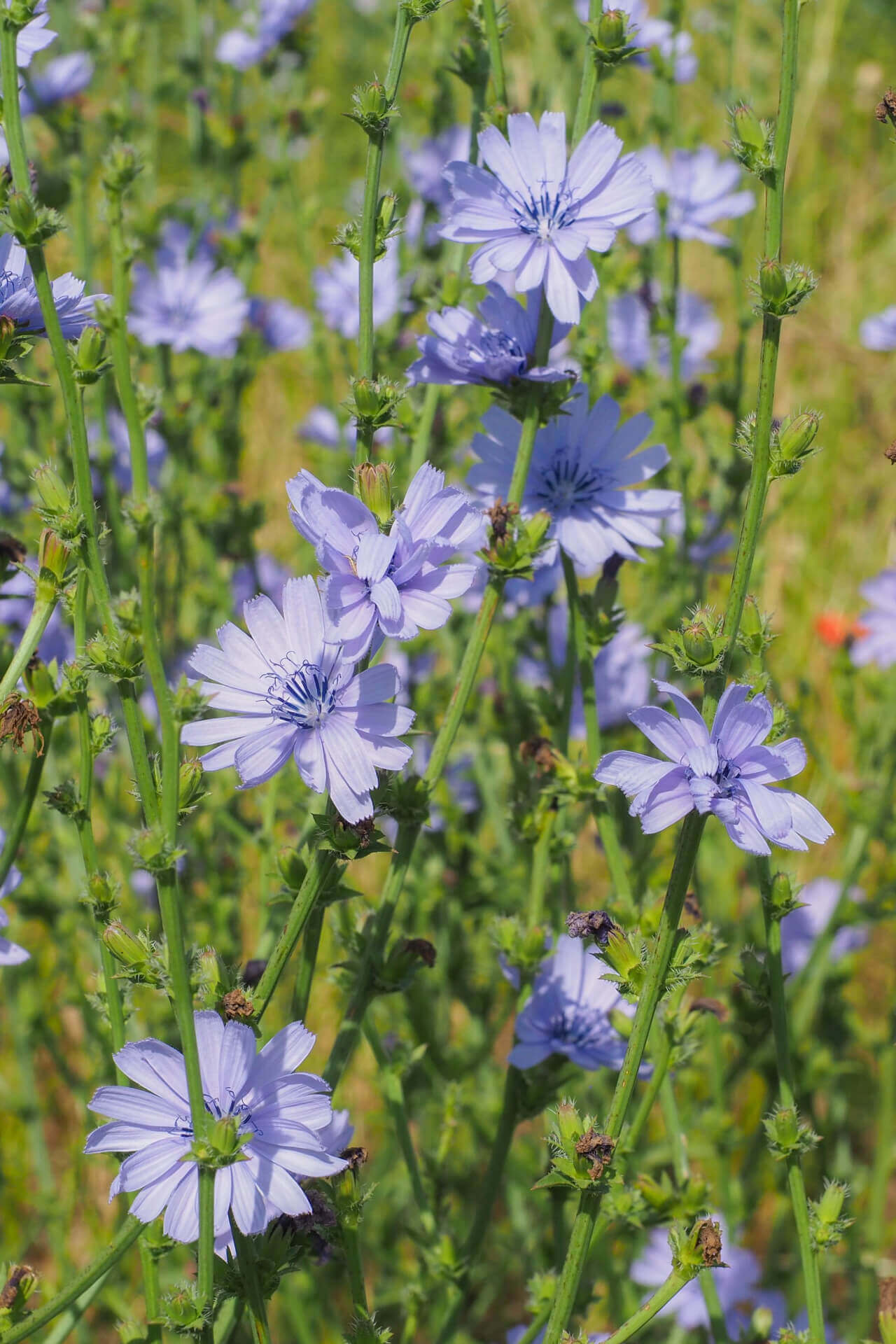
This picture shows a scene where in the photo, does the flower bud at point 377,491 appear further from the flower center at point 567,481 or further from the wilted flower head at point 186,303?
the wilted flower head at point 186,303

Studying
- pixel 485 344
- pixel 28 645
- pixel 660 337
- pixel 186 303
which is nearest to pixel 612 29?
pixel 485 344

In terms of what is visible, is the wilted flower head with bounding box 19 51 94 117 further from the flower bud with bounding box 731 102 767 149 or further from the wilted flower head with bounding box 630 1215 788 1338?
the wilted flower head with bounding box 630 1215 788 1338

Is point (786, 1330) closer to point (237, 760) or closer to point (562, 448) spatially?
point (237, 760)

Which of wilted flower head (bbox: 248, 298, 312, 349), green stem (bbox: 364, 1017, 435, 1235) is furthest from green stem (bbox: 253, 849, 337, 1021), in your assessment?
wilted flower head (bbox: 248, 298, 312, 349)

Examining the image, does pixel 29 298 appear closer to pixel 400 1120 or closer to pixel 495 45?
pixel 495 45

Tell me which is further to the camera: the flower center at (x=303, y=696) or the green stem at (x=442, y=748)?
the green stem at (x=442, y=748)

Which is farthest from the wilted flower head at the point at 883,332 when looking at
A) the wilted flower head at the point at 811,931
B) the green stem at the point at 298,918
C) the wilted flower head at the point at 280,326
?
the green stem at the point at 298,918
